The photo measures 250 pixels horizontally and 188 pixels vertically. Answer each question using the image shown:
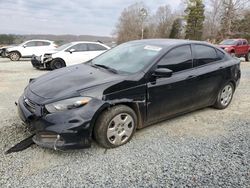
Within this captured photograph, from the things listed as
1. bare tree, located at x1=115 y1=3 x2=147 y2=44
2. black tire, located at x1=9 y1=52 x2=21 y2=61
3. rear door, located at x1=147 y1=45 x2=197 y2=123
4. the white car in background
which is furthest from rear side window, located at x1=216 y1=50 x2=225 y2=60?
bare tree, located at x1=115 y1=3 x2=147 y2=44

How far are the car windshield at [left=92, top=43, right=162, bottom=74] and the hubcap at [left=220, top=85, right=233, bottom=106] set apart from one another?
6.33ft

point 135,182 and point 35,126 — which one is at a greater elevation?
point 35,126

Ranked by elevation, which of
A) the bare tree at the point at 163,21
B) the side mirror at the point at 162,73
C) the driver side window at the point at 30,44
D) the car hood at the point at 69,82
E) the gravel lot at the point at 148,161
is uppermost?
the bare tree at the point at 163,21

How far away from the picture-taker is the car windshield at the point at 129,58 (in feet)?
11.9

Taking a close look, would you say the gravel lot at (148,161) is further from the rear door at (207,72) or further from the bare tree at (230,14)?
the bare tree at (230,14)

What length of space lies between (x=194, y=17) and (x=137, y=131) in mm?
46651

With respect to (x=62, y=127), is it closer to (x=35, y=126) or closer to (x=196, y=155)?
(x=35, y=126)

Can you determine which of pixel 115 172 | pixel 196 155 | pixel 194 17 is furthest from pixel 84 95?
pixel 194 17

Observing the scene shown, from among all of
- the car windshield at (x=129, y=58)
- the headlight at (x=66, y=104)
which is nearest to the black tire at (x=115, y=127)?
the headlight at (x=66, y=104)

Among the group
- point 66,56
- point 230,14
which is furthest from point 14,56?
point 230,14

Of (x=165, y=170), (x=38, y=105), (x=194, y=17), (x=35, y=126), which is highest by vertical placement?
(x=194, y=17)

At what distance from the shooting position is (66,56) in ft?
35.1

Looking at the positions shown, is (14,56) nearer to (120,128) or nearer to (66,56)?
(66,56)

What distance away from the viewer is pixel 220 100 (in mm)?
4812
